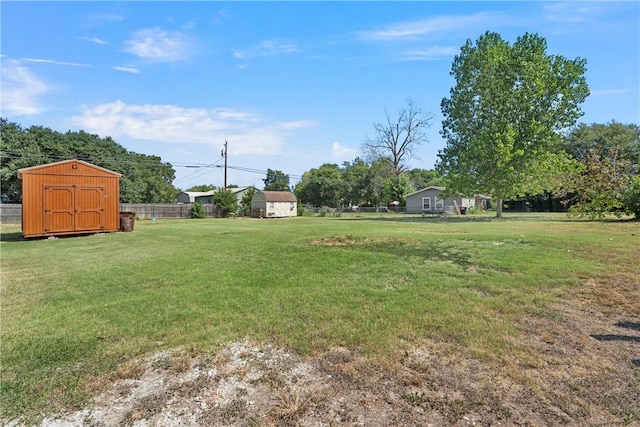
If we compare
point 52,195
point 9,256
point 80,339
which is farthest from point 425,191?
point 80,339

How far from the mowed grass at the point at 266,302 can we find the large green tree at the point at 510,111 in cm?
1697

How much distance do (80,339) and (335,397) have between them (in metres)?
2.63

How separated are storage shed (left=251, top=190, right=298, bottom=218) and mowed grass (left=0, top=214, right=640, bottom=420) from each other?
30299mm

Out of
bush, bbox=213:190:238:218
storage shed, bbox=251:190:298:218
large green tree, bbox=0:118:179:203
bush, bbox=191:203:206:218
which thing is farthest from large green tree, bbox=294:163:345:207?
bush, bbox=191:203:206:218

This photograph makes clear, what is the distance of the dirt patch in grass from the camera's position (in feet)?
7.55

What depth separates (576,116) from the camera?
76.2ft

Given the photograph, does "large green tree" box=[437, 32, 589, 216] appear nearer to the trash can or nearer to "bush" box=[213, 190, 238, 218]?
the trash can

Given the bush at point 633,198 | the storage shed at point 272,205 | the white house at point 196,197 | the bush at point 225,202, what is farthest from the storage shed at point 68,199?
the white house at point 196,197

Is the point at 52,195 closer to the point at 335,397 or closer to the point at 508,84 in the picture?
the point at 335,397

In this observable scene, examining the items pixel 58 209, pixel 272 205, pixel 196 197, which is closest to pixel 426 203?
pixel 272 205

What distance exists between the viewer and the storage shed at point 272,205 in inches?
1540

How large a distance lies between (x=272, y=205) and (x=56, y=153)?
21424 millimetres

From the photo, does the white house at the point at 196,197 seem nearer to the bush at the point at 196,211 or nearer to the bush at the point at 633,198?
the bush at the point at 196,211

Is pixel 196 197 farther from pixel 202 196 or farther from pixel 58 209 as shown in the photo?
pixel 58 209
